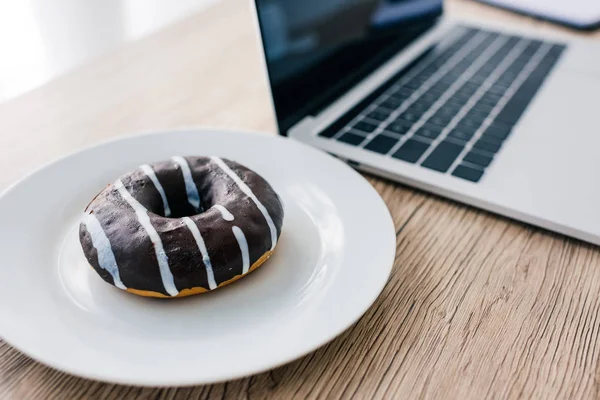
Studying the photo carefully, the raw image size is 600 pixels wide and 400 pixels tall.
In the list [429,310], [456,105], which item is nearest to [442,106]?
[456,105]

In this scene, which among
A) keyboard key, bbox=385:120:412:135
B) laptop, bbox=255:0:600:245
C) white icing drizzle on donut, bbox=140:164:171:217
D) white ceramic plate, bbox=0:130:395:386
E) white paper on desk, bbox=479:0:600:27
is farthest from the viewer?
white paper on desk, bbox=479:0:600:27

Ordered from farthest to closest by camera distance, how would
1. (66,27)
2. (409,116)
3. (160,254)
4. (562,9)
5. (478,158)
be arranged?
(66,27), (562,9), (409,116), (478,158), (160,254)

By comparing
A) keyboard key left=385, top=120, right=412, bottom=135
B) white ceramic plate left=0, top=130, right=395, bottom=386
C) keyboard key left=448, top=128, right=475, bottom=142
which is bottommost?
keyboard key left=448, top=128, right=475, bottom=142

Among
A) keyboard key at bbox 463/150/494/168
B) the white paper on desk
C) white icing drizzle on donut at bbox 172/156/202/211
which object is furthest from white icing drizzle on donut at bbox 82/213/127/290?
the white paper on desk

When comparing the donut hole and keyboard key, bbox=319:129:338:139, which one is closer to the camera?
the donut hole

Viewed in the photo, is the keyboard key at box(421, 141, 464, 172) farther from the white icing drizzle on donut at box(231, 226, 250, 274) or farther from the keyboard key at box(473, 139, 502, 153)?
the white icing drizzle on donut at box(231, 226, 250, 274)

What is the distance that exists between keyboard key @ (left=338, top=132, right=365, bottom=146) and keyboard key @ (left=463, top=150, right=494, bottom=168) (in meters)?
0.13

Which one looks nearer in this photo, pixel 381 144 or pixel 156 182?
pixel 156 182

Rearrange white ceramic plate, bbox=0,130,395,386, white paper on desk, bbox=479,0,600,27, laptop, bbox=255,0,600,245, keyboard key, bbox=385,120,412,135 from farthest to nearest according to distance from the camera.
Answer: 1. white paper on desk, bbox=479,0,600,27
2. keyboard key, bbox=385,120,412,135
3. laptop, bbox=255,0,600,245
4. white ceramic plate, bbox=0,130,395,386

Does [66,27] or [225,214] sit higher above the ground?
[225,214]

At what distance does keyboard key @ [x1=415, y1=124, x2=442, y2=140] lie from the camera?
73 centimetres

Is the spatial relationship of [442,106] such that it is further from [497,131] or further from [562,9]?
[562,9]

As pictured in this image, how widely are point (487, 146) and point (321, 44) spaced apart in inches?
10.6

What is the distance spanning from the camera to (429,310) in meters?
0.51
